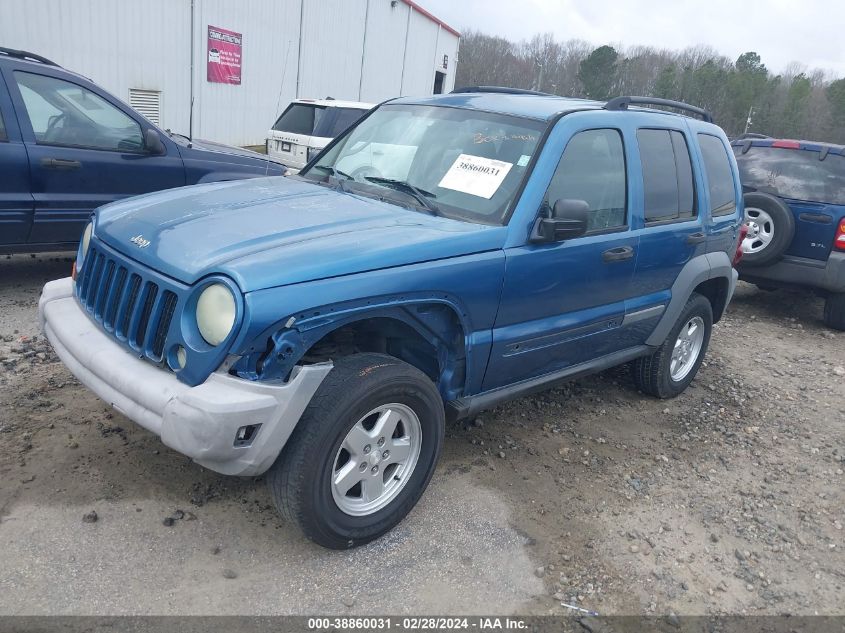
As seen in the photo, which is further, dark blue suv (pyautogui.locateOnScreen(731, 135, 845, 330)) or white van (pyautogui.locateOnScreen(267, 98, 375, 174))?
white van (pyautogui.locateOnScreen(267, 98, 375, 174))

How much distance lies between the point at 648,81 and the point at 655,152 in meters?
56.8

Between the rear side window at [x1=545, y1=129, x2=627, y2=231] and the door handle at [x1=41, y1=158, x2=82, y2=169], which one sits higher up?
the rear side window at [x1=545, y1=129, x2=627, y2=231]

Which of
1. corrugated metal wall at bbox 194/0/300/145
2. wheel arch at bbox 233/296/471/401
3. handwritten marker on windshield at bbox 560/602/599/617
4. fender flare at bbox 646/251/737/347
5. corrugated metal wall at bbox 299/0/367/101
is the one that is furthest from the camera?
corrugated metal wall at bbox 299/0/367/101

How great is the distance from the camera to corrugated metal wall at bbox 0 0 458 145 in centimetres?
1162

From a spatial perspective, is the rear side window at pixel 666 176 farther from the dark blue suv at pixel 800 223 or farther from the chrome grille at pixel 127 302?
the dark blue suv at pixel 800 223

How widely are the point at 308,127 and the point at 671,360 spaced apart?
679cm

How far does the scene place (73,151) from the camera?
5.39 metres

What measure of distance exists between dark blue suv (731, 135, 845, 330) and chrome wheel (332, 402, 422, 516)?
536cm

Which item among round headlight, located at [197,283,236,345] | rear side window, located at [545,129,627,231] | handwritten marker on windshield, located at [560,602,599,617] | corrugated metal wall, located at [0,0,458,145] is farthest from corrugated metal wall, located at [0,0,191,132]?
handwritten marker on windshield, located at [560,602,599,617]

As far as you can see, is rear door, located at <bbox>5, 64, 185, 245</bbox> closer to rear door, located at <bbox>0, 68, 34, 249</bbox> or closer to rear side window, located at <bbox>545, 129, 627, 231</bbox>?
rear door, located at <bbox>0, 68, 34, 249</bbox>

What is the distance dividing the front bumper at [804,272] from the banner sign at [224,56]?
12035mm

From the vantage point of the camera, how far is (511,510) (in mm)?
3367

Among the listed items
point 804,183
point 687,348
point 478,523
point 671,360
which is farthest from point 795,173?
point 478,523

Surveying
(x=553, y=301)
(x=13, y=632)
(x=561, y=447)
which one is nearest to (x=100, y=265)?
(x=13, y=632)
